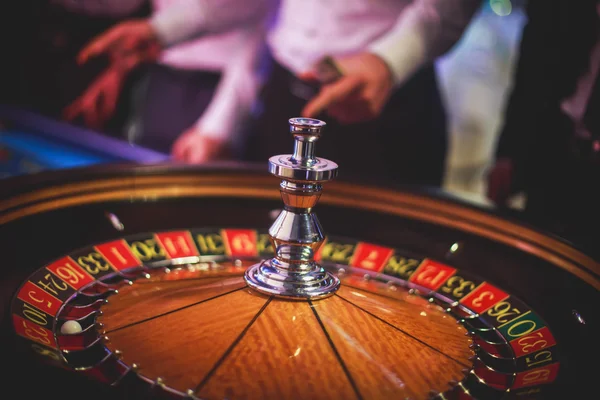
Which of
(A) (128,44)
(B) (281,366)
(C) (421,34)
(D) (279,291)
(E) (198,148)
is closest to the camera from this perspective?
(B) (281,366)

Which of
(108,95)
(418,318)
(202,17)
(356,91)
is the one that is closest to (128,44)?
(108,95)

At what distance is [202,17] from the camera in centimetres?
329

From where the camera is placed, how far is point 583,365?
0.93m

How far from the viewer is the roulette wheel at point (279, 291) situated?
2.64ft

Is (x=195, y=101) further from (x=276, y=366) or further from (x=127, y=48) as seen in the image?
(x=276, y=366)

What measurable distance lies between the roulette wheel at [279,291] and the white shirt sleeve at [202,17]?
163 cm

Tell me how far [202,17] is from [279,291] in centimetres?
262

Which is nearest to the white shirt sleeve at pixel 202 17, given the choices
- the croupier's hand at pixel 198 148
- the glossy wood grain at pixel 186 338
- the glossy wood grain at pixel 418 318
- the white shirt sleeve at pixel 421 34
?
the croupier's hand at pixel 198 148

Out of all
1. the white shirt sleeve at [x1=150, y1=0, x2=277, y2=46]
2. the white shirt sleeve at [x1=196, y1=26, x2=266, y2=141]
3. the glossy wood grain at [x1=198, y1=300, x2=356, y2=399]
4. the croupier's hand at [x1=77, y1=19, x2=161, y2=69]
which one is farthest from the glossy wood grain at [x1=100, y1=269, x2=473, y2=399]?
the croupier's hand at [x1=77, y1=19, x2=161, y2=69]

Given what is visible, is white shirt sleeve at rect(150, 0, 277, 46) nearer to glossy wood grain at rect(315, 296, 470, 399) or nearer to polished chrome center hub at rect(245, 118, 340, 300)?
polished chrome center hub at rect(245, 118, 340, 300)

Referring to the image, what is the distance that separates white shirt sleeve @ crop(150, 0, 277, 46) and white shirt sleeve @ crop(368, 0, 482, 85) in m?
0.73

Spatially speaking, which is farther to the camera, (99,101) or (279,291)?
(99,101)

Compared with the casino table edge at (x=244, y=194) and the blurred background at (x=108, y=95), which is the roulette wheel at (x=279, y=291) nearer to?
the casino table edge at (x=244, y=194)

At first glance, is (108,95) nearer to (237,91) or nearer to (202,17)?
(202,17)
